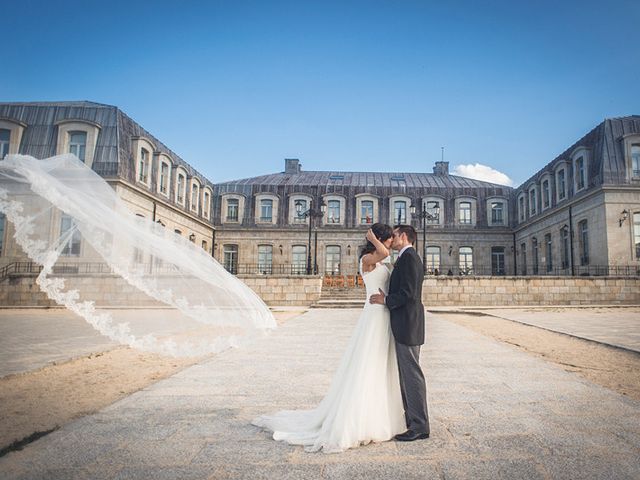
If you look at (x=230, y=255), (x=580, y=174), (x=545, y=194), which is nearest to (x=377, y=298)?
(x=580, y=174)

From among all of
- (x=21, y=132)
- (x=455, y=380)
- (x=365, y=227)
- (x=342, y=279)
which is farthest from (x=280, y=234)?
(x=455, y=380)

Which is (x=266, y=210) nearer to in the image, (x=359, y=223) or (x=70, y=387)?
(x=359, y=223)

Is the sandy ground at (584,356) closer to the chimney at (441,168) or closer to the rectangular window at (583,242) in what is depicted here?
the rectangular window at (583,242)

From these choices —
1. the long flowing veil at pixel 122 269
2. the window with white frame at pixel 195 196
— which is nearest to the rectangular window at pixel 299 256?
the window with white frame at pixel 195 196

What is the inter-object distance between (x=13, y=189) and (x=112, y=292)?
1.47 m

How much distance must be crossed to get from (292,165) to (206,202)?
10774mm

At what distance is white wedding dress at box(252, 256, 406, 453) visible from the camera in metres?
A: 3.01

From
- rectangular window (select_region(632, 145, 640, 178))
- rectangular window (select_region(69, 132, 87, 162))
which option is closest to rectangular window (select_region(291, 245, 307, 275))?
rectangular window (select_region(69, 132, 87, 162))

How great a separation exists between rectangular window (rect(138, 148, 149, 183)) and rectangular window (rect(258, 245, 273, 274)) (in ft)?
41.0

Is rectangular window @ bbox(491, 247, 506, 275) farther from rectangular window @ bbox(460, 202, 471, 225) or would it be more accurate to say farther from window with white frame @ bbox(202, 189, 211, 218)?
window with white frame @ bbox(202, 189, 211, 218)

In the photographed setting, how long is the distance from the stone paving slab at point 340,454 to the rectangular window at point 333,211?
29.9m

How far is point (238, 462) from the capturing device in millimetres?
2668

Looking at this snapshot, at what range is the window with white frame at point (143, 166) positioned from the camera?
2419 cm

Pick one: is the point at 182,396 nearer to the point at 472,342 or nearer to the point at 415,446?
the point at 415,446
